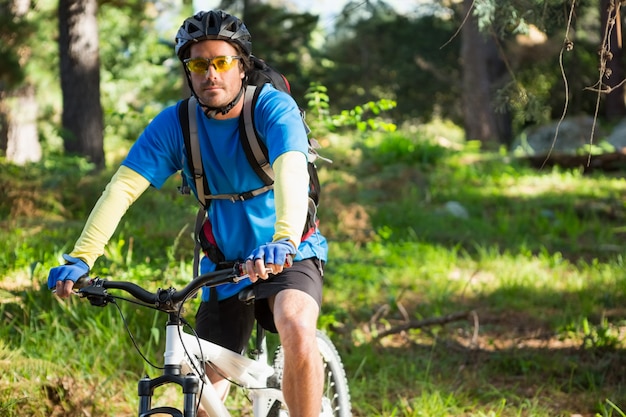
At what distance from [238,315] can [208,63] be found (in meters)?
1.20

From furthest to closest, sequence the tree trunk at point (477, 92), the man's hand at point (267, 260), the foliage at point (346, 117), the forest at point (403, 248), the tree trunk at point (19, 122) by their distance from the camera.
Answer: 1. the tree trunk at point (19, 122)
2. the tree trunk at point (477, 92)
3. the foliage at point (346, 117)
4. the forest at point (403, 248)
5. the man's hand at point (267, 260)

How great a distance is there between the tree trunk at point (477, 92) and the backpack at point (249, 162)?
1467cm

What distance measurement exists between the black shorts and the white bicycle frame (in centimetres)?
13

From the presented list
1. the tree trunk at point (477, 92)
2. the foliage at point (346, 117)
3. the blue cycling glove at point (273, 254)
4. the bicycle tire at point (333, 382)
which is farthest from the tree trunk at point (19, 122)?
the blue cycling glove at point (273, 254)

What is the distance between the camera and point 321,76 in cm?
2061

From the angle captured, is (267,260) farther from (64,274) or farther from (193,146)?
(193,146)

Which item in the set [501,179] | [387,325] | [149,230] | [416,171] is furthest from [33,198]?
[501,179]

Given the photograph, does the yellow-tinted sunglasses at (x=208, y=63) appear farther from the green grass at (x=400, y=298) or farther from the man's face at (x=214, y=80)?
the green grass at (x=400, y=298)

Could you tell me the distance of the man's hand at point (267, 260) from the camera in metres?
2.87

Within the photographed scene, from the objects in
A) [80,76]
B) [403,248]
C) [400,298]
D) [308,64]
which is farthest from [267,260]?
[308,64]

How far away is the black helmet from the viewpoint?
3615mm

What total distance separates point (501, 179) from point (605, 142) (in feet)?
14.5

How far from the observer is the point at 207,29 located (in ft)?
11.9

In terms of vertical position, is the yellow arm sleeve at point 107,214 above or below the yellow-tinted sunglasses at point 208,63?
below
